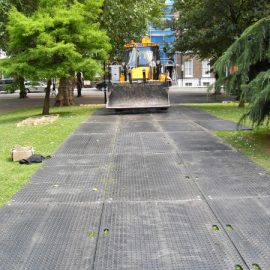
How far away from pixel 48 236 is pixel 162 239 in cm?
123

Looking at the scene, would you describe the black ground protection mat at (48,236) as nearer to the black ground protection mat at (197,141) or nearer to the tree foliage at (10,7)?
the black ground protection mat at (197,141)

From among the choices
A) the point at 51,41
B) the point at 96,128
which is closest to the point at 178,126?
the point at 96,128

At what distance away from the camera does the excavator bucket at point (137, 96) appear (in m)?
19.2

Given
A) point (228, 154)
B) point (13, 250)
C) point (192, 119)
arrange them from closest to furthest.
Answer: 1. point (13, 250)
2. point (228, 154)
3. point (192, 119)

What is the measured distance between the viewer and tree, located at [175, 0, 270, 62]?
66.1 feet

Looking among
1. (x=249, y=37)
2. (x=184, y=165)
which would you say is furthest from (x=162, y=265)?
(x=249, y=37)

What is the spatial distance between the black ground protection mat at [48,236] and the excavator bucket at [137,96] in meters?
13.3

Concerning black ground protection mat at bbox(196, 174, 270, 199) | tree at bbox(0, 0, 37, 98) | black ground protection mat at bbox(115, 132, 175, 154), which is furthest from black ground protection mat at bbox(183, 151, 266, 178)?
tree at bbox(0, 0, 37, 98)

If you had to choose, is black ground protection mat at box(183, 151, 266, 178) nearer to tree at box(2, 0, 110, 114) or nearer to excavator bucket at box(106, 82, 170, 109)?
tree at box(2, 0, 110, 114)

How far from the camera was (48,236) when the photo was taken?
5.05 m

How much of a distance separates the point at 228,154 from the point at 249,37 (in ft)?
9.57

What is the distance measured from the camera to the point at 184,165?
842 cm

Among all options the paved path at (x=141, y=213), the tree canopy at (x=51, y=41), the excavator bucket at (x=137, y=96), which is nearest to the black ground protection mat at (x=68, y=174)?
the paved path at (x=141, y=213)

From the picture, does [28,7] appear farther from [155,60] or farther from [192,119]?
[192,119]
